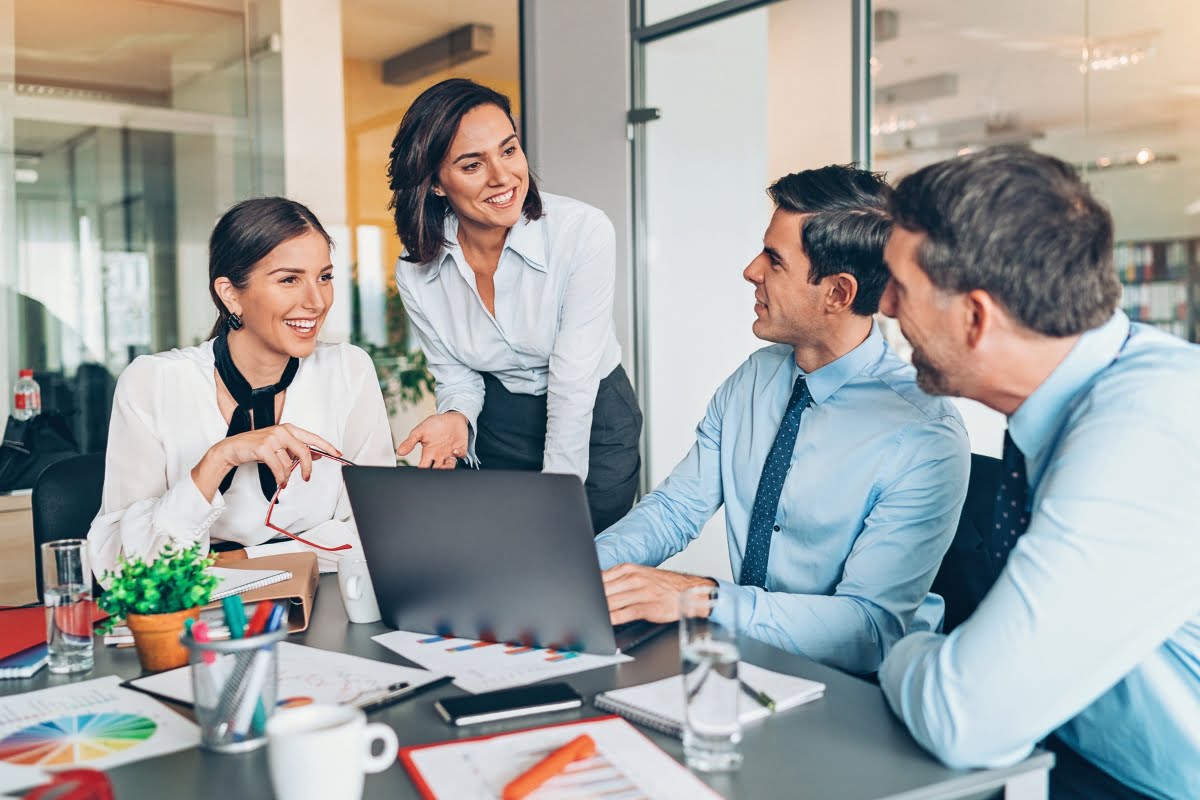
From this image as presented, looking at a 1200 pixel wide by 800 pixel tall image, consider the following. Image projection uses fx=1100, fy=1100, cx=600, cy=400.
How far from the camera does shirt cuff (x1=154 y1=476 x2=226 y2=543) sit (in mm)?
1896

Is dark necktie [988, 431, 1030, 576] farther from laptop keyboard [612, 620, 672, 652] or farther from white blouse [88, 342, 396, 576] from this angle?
white blouse [88, 342, 396, 576]

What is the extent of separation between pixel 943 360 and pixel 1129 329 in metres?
0.22

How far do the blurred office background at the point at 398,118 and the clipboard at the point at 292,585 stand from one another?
2425 millimetres

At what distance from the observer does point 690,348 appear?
4605mm

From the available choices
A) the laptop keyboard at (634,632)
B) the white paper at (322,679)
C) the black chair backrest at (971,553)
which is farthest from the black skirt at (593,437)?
the white paper at (322,679)

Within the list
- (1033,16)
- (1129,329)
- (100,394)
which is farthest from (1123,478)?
(100,394)

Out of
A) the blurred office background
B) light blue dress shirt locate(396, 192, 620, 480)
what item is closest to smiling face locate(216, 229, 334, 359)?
light blue dress shirt locate(396, 192, 620, 480)

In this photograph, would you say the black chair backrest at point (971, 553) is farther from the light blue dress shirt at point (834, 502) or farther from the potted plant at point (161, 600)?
the potted plant at point (161, 600)

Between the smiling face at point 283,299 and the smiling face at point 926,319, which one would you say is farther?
the smiling face at point 283,299

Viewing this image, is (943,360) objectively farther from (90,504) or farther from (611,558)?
(90,504)

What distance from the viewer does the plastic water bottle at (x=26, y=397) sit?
13.6ft

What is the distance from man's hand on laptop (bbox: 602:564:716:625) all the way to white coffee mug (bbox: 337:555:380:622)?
1.12 feet

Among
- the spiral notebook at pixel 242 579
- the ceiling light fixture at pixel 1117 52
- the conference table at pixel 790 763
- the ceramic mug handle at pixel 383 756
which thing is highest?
the ceiling light fixture at pixel 1117 52

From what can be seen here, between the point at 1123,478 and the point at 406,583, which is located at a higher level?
the point at 1123,478
